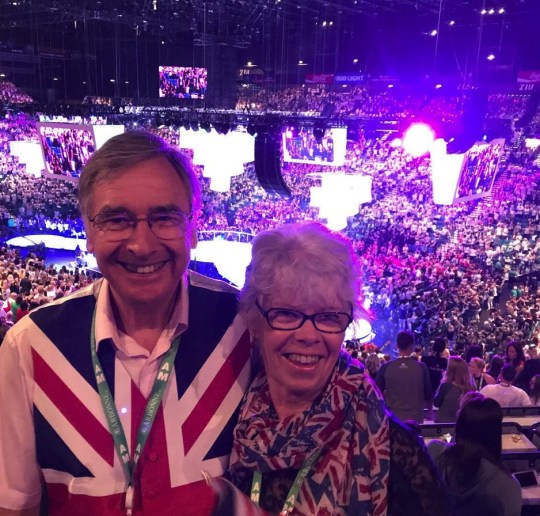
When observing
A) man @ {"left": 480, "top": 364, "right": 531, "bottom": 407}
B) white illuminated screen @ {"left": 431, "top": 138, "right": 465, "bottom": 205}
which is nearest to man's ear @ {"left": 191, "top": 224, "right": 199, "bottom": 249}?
man @ {"left": 480, "top": 364, "right": 531, "bottom": 407}

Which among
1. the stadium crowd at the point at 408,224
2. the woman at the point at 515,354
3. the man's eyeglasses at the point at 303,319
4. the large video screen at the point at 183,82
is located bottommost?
the stadium crowd at the point at 408,224

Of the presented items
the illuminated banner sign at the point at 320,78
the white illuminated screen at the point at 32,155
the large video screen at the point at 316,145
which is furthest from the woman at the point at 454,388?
the illuminated banner sign at the point at 320,78

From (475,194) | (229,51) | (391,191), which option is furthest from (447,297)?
(229,51)

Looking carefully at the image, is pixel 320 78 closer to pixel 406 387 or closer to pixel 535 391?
pixel 535 391

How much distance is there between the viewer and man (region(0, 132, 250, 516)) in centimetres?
128

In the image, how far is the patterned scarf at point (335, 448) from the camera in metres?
1.16

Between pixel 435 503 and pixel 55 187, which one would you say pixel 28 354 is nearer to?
pixel 435 503

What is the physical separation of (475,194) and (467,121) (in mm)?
1159

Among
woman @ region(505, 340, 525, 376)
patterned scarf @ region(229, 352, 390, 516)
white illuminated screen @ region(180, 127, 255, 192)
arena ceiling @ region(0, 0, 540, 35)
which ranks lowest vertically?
woman @ region(505, 340, 525, 376)

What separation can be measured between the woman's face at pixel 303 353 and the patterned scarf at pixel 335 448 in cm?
4

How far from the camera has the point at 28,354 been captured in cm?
133

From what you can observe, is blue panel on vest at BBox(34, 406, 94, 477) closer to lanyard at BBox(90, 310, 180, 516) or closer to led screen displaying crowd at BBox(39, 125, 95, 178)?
lanyard at BBox(90, 310, 180, 516)

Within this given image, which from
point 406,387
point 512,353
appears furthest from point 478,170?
point 406,387

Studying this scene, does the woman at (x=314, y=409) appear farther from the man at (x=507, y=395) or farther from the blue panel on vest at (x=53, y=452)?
the man at (x=507, y=395)
